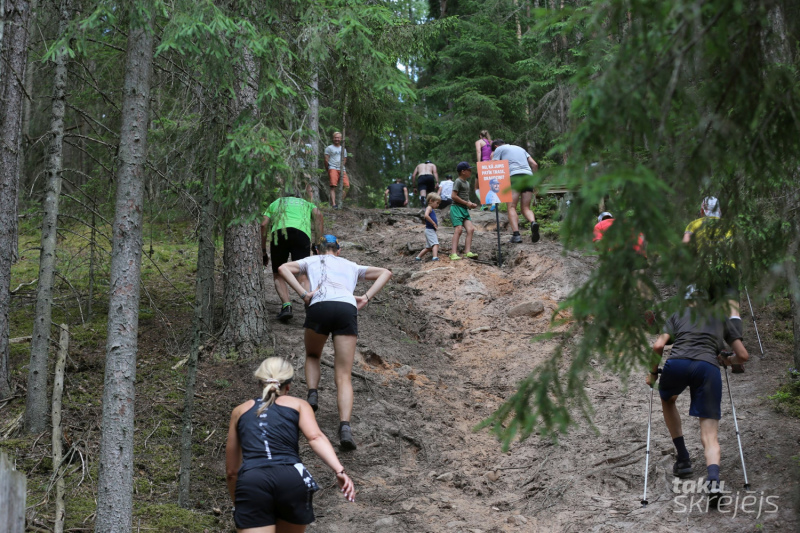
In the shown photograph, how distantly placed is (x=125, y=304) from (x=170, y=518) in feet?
6.32

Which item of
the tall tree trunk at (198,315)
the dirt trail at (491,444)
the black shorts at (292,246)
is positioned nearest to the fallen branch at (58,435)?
the tall tree trunk at (198,315)

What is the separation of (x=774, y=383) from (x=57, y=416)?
781 centimetres

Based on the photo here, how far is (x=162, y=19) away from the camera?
7.18 m

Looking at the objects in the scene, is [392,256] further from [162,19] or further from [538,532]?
[538,532]

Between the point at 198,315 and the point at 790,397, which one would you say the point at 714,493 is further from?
the point at 198,315

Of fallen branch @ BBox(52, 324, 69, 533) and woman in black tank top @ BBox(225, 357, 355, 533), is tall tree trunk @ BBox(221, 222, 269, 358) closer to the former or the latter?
fallen branch @ BBox(52, 324, 69, 533)

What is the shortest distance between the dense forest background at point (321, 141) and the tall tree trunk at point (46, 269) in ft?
0.07

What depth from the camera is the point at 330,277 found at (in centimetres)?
688

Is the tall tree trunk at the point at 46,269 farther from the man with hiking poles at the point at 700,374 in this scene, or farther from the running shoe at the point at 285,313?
the man with hiking poles at the point at 700,374

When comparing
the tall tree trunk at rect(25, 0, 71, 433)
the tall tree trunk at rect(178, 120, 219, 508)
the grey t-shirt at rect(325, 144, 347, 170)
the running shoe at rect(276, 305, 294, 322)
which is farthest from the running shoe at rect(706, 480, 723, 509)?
the grey t-shirt at rect(325, 144, 347, 170)

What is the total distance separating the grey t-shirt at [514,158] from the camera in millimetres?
13086

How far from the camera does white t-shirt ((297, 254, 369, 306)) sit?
6.79 metres

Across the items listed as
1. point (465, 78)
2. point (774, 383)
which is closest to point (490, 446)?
point (774, 383)

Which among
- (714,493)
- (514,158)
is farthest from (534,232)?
(714,493)
